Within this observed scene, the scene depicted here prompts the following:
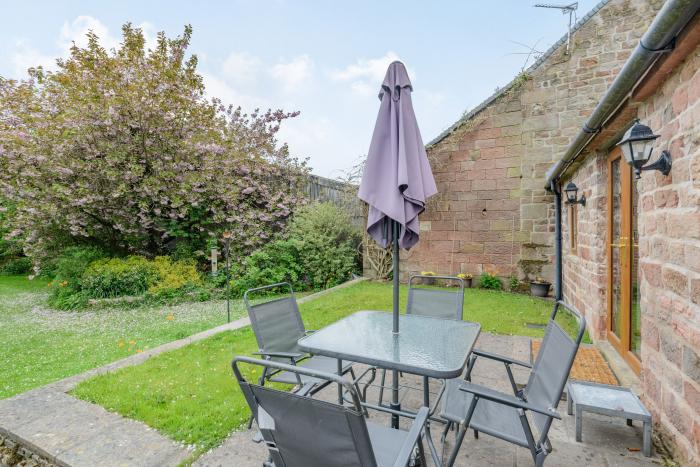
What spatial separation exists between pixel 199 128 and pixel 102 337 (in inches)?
202

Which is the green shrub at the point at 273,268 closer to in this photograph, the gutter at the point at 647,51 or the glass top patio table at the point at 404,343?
the glass top patio table at the point at 404,343

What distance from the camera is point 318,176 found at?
1042 cm

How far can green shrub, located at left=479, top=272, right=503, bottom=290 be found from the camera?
775 centimetres

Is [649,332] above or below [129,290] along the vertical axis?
above

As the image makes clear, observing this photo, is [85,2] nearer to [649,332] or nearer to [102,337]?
Answer: [102,337]

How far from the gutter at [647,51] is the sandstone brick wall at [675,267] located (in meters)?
0.18

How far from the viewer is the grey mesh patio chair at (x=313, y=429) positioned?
1.25 meters

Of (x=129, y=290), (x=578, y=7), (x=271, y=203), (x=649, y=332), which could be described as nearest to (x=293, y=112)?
(x=271, y=203)

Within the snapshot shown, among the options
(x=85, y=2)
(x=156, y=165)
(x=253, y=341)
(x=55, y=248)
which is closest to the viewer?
(x=253, y=341)

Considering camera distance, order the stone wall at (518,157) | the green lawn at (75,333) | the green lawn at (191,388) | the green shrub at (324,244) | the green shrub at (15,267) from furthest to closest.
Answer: the green shrub at (15,267)
the green shrub at (324,244)
the stone wall at (518,157)
the green lawn at (75,333)
the green lawn at (191,388)

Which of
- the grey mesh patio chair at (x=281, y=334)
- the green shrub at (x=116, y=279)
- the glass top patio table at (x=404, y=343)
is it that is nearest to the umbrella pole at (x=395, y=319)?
the glass top patio table at (x=404, y=343)

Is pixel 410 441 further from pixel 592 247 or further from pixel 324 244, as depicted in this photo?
pixel 324 244

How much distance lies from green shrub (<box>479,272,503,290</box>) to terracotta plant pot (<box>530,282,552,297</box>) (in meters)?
0.67

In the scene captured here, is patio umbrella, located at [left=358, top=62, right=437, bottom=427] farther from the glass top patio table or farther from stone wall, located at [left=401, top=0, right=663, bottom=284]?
stone wall, located at [left=401, top=0, right=663, bottom=284]
